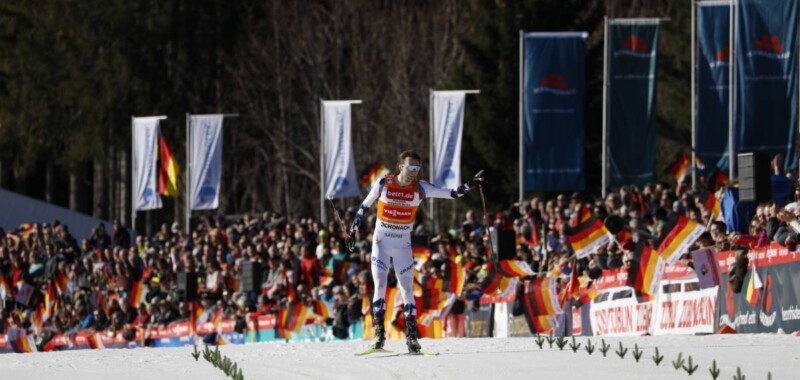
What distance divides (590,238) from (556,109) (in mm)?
9847

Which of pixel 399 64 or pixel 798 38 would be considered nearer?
pixel 798 38

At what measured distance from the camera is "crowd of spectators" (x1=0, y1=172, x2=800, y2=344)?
23.8 metres

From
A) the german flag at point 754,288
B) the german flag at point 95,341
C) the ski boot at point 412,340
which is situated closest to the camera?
the ski boot at point 412,340

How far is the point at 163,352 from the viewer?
61.1 ft

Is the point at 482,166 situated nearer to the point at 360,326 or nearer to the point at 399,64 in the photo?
the point at 399,64

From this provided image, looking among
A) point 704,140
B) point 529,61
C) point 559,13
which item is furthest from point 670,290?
point 559,13

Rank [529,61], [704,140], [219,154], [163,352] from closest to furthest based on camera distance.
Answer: [163,352]
[704,140]
[529,61]
[219,154]

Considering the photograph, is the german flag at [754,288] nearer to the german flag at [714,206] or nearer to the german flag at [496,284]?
the german flag at [714,206]

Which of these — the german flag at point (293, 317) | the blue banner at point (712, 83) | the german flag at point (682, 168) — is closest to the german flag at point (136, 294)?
the german flag at point (293, 317)

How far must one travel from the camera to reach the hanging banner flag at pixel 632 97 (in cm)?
3216

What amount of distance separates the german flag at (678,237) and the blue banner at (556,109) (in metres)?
11.4

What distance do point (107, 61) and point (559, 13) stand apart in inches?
691

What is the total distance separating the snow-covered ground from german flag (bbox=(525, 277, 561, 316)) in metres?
4.42

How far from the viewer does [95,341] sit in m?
33.5
